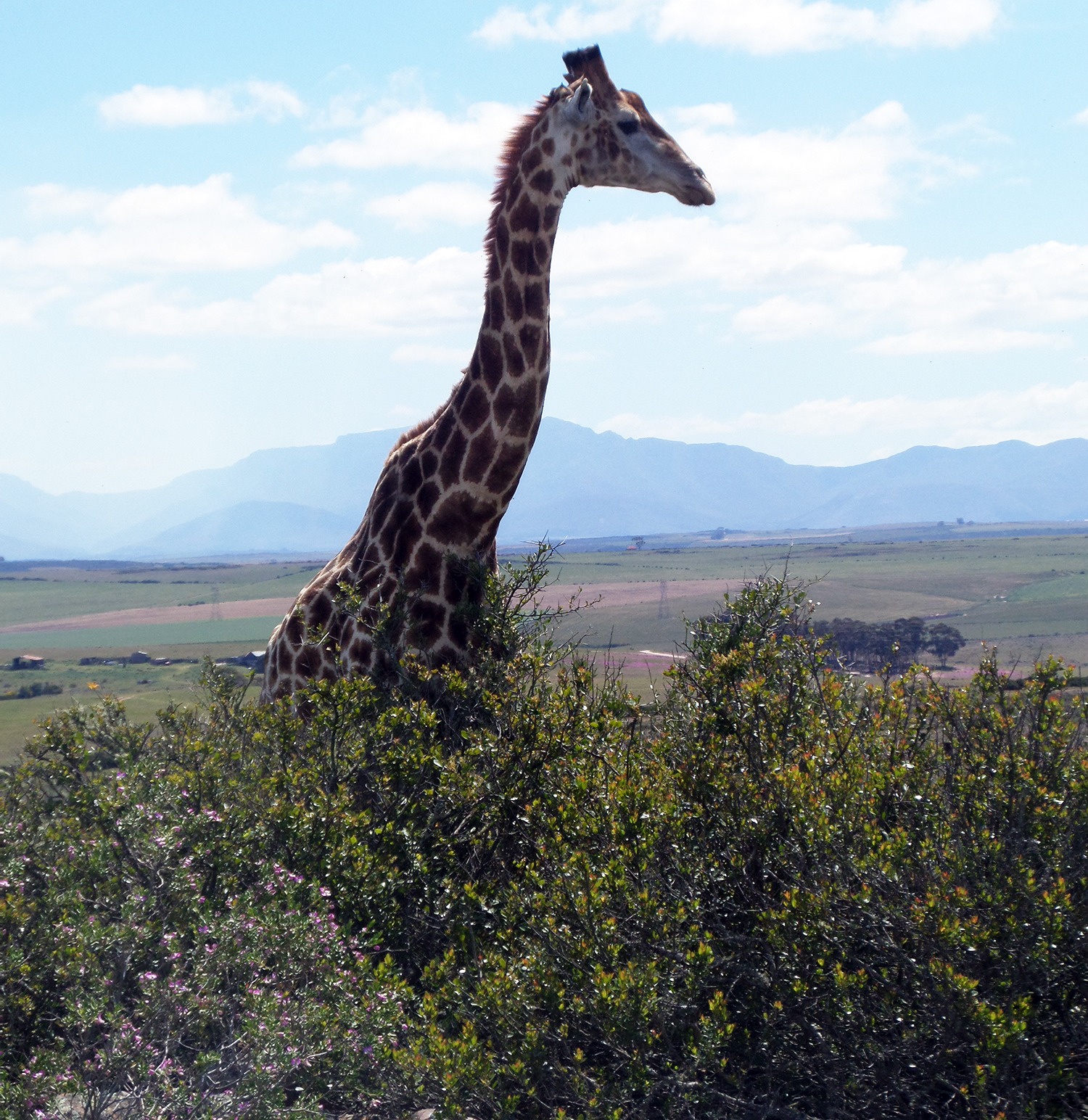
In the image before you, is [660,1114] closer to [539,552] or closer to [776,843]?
[776,843]

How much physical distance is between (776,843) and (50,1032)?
3.06 meters

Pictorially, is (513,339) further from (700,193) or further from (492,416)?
(700,193)

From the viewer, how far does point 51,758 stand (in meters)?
6.18

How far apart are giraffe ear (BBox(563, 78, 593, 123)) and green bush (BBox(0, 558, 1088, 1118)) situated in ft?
13.9

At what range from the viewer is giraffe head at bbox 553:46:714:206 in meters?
7.86

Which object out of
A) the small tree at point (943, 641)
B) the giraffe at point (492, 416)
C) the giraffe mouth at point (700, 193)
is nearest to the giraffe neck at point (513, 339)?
the giraffe at point (492, 416)

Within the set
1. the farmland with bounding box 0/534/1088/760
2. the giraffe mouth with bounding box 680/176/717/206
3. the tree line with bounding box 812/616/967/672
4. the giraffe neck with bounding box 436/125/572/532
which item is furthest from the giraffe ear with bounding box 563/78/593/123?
the farmland with bounding box 0/534/1088/760

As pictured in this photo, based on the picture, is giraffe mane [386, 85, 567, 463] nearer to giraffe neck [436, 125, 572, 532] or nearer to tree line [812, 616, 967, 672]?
giraffe neck [436, 125, 572, 532]

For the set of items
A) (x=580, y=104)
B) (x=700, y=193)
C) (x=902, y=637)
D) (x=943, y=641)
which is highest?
(x=580, y=104)

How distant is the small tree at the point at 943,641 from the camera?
2726 inches

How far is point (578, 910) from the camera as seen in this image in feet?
12.9

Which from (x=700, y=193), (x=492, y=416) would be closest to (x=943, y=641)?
(x=700, y=193)

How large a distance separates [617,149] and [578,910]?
5833 mm

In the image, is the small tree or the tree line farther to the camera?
the small tree
